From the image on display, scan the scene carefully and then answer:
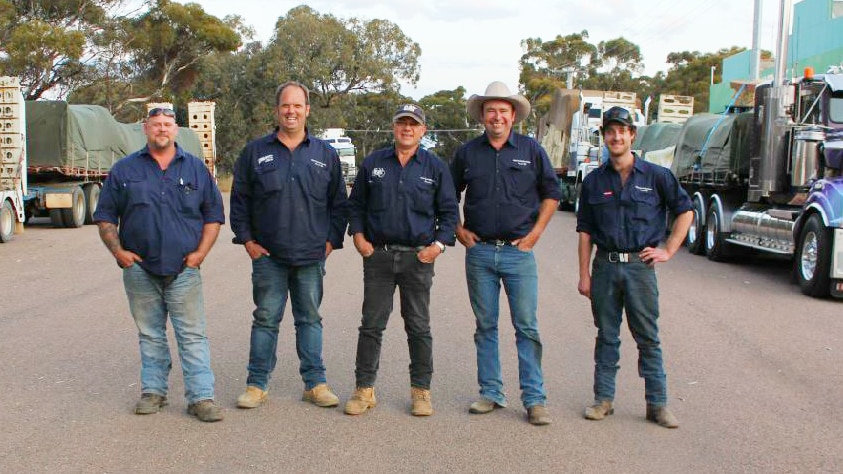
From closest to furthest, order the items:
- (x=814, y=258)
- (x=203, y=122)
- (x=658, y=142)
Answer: (x=814, y=258)
(x=658, y=142)
(x=203, y=122)

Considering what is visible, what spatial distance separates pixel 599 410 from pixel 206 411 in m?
2.43

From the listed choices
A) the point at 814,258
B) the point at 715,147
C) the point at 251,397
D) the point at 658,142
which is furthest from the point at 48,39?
the point at 251,397

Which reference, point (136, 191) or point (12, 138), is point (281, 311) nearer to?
point (136, 191)

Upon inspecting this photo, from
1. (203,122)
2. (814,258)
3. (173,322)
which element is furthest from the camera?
(203,122)

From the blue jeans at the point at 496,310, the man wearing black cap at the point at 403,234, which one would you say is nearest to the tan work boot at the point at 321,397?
the man wearing black cap at the point at 403,234

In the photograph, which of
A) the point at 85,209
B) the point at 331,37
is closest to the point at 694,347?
the point at 85,209

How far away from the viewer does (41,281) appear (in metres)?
12.5

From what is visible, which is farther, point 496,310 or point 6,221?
point 6,221

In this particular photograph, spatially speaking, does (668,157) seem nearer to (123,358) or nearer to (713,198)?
(713,198)

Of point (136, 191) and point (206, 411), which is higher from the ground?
point (136, 191)

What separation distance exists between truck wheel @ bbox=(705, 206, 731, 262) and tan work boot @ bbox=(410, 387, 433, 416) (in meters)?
11.1

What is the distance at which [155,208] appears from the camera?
5828mm

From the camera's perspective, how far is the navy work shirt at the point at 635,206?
5.87m

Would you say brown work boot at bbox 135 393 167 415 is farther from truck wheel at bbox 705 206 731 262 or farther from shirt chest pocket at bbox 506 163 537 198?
truck wheel at bbox 705 206 731 262
